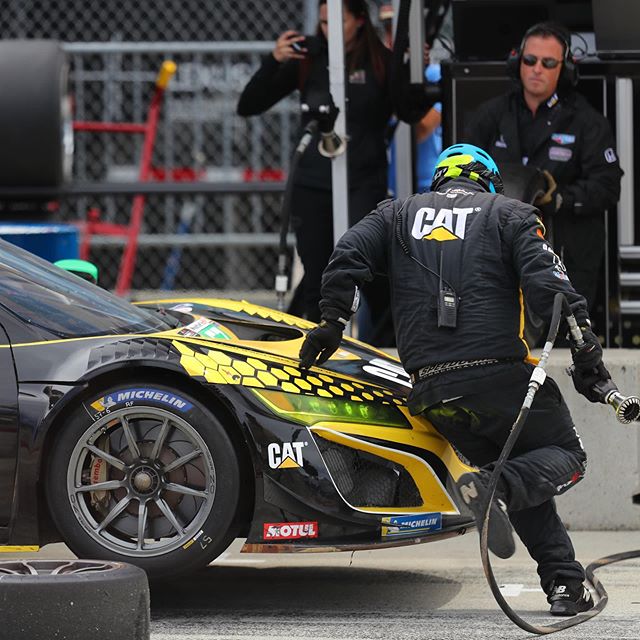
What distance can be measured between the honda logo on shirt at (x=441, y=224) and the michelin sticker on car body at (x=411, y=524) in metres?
0.98

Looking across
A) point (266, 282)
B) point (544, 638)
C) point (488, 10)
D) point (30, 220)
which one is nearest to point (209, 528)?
point (544, 638)

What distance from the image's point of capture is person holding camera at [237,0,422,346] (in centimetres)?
787

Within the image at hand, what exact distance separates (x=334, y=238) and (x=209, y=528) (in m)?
2.96

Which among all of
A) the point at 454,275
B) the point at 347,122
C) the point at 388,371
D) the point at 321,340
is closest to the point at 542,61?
the point at 347,122

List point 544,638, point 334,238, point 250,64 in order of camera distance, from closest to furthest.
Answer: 1. point 544,638
2. point 334,238
3. point 250,64

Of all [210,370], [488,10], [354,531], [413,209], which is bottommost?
[354,531]

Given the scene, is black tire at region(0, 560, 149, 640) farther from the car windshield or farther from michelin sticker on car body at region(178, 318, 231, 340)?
michelin sticker on car body at region(178, 318, 231, 340)

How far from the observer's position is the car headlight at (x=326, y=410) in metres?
5.06

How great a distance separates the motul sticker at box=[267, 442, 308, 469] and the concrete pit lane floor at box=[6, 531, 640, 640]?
0.56 meters

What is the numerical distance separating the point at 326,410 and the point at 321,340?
0.86ft

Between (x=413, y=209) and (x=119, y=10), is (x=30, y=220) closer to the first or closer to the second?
(x=119, y=10)

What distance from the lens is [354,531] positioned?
5.05 m

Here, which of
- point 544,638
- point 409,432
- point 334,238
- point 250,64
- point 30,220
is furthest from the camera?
point 250,64

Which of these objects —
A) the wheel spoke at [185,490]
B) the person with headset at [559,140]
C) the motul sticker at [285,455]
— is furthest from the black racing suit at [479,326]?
the person with headset at [559,140]
